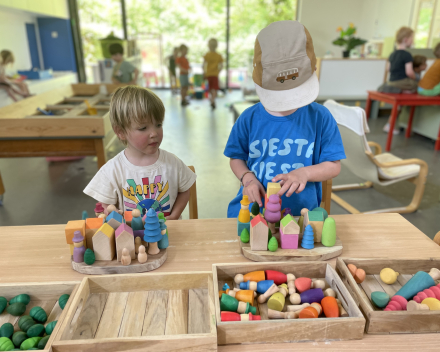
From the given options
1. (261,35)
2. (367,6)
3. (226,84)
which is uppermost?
(367,6)

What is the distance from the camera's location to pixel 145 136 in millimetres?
1117

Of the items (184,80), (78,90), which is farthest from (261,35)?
(184,80)

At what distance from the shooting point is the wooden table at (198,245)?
857 millimetres

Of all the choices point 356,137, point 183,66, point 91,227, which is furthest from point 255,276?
point 183,66

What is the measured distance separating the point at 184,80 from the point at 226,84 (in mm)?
1962

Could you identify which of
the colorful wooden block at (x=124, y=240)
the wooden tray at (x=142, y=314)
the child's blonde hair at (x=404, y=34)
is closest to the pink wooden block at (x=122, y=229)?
the colorful wooden block at (x=124, y=240)

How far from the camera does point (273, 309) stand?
73 centimetres

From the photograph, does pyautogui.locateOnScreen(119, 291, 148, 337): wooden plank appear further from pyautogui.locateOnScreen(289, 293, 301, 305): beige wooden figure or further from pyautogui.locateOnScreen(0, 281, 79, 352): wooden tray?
pyautogui.locateOnScreen(289, 293, 301, 305): beige wooden figure

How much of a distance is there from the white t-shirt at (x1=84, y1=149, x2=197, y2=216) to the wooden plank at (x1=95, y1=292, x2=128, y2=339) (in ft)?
1.35

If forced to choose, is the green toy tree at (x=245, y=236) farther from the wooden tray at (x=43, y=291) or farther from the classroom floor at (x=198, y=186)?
the classroom floor at (x=198, y=186)

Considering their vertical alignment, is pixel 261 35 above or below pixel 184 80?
above

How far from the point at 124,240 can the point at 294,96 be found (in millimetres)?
608

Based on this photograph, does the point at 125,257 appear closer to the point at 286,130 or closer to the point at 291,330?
the point at 291,330

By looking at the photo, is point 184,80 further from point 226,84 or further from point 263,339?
point 263,339
